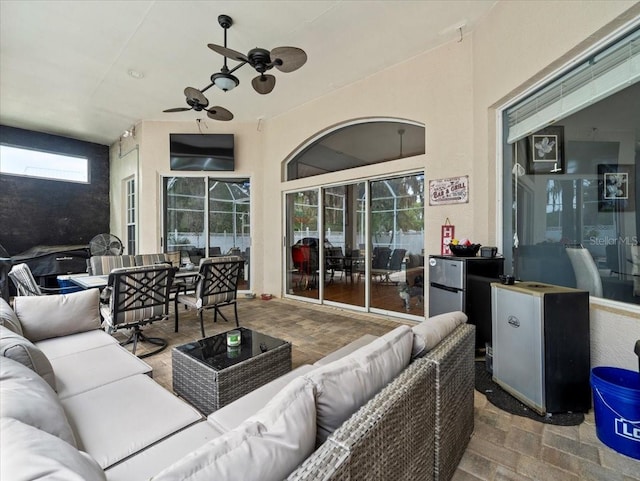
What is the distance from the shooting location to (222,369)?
1869 millimetres

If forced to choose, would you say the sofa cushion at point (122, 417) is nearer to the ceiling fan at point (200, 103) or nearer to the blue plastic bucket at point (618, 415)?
the blue plastic bucket at point (618, 415)

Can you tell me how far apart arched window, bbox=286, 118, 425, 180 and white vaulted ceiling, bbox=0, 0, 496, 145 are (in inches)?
27.7

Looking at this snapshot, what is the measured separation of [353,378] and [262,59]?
294 centimetres

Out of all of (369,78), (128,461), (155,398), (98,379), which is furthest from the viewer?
(369,78)

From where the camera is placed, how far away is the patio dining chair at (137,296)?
2.76 metres

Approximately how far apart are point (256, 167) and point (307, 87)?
6.34 ft

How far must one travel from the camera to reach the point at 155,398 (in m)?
1.48

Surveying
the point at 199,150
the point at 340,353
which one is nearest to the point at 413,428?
the point at 340,353

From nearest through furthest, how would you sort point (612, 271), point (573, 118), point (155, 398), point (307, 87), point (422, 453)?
point (422, 453) < point (155, 398) < point (612, 271) < point (573, 118) < point (307, 87)

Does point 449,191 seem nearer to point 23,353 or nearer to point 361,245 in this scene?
point 361,245

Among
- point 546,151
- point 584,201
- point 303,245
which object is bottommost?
point 303,245

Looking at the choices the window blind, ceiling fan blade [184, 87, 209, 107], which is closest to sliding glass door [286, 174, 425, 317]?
the window blind

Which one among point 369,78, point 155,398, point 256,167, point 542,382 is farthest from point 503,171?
point 256,167

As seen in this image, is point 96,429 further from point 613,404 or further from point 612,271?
point 612,271
